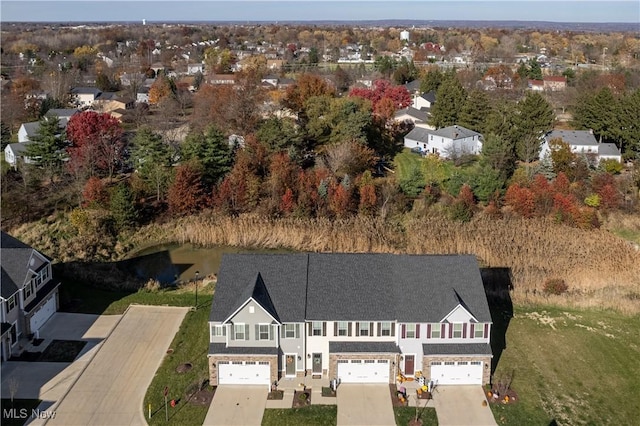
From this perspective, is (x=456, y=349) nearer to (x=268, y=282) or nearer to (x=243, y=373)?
(x=268, y=282)

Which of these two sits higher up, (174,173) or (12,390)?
(174,173)

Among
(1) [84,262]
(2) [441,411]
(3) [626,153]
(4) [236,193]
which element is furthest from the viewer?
(3) [626,153]

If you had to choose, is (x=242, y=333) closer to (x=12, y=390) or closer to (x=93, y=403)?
(x=93, y=403)

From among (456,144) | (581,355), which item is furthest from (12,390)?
(456,144)

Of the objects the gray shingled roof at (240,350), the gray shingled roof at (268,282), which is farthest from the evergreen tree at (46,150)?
the gray shingled roof at (240,350)

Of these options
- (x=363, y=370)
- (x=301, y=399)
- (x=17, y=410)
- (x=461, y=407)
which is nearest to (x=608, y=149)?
(x=461, y=407)

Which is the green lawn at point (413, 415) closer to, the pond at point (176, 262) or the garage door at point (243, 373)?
the garage door at point (243, 373)
